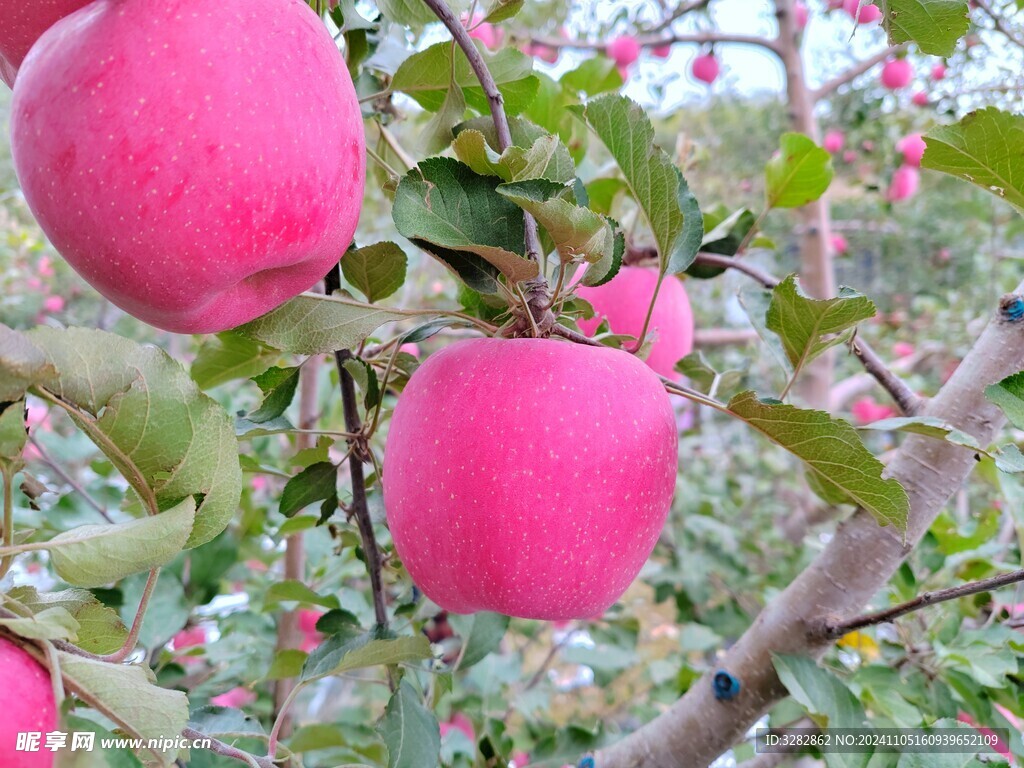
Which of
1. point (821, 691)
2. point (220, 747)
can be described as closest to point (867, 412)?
point (821, 691)

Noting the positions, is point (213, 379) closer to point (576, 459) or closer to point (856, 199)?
point (576, 459)

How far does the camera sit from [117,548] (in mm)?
302

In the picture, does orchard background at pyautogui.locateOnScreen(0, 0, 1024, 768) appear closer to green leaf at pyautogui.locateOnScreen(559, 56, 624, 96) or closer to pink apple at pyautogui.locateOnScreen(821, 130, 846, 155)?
green leaf at pyautogui.locateOnScreen(559, 56, 624, 96)

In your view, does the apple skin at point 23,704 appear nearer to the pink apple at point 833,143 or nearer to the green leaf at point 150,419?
the green leaf at point 150,419

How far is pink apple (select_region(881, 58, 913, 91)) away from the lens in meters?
1.92

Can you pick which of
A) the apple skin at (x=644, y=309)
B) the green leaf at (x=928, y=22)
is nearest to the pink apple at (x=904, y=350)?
the apple skin at (x=644, y=309)

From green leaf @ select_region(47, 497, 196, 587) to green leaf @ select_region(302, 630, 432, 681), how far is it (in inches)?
6.2

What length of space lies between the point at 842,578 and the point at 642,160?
38 cm

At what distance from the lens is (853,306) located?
1.44ft

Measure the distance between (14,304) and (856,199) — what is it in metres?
3.09

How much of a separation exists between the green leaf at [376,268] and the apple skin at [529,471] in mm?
67

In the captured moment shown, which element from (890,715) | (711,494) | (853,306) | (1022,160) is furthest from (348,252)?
(711,494)

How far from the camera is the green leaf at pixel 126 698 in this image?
281mm

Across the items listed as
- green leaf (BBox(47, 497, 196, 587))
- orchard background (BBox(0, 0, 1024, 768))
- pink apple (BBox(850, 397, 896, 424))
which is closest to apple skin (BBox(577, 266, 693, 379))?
orchard background (BBox(0, 0, 1024, 768))
